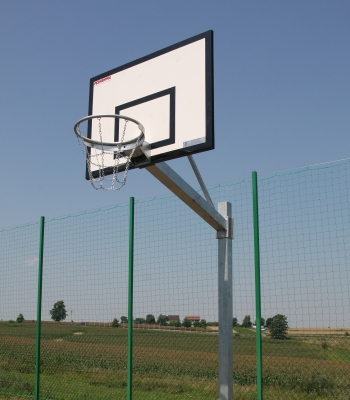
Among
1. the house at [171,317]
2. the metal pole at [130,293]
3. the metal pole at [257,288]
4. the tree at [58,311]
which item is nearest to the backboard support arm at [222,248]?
the metal pole at [257,288]

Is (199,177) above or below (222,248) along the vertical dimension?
above

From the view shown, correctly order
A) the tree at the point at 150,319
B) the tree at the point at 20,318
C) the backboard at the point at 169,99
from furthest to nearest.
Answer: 1. the tree at the point at 20,318
2. the tree at the point at 150,319
3. the backboard at the point at 169,99

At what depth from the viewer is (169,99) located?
5211 mm

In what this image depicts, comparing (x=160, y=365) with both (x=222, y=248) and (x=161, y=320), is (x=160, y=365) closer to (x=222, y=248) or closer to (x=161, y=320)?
(x=161, y=320)

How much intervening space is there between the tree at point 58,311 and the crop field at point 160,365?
0.20 m

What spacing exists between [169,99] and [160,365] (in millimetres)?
4741

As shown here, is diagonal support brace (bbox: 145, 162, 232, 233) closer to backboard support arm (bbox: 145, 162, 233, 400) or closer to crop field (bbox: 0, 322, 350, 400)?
backboard support arm (bbox: 145, 162, 233, 400)

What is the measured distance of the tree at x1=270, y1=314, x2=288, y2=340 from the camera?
200 inches

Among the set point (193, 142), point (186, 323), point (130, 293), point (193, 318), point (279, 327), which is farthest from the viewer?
point (130, 293)

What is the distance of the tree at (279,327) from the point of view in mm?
5070

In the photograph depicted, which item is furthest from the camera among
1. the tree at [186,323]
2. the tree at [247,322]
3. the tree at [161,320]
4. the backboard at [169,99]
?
the tree at [161,320]


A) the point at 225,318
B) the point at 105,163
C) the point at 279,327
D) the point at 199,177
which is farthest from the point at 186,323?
the point at 105,163

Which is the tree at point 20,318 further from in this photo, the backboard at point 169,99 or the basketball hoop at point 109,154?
the backboard at point 169,99

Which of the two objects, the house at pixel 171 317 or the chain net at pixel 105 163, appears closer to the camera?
the chain net at pixel 105 163
